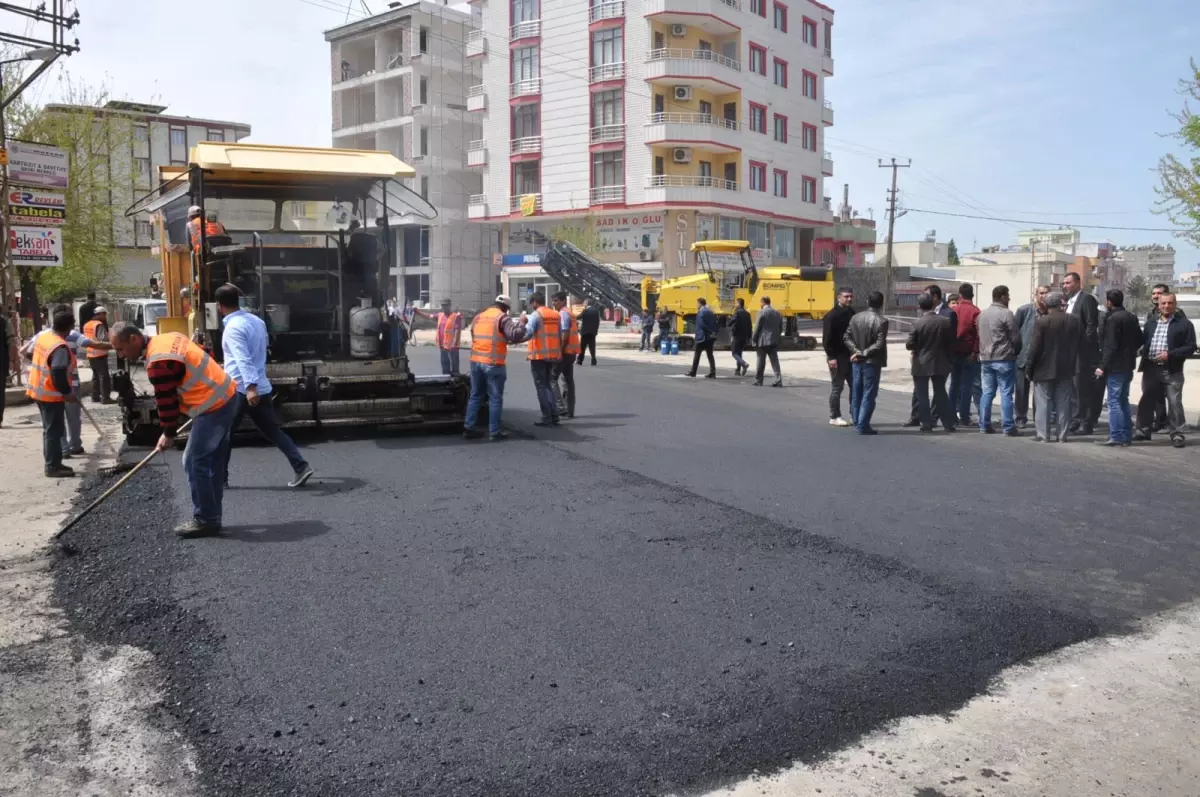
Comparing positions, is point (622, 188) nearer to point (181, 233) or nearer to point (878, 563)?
point (181, 233)

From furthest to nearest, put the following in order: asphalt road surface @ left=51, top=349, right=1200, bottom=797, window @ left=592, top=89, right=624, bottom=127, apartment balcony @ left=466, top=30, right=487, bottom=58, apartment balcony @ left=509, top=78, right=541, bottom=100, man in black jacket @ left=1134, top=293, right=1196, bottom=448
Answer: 1. apartment balcony @ left=466, top=30, right=487, bottom=58
2. apartment balcony @ left=509, top=78, right=541, bottom=100
3. window @ left=592, top=89, right=624, bottom=127
4. man in black jacket @ left=1134, top=293, right=1196, bottom=448
5. asphalt road surface @ left=51, top=349, right=1200, bottom=797

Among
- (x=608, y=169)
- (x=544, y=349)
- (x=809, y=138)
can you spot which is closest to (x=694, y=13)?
(x=608, y=169)

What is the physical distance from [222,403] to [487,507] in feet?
6.68

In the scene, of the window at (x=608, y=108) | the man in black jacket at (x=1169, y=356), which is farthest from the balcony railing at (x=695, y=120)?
the man in black jacket at (x=1169, y=356)

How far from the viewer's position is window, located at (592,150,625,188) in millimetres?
46188

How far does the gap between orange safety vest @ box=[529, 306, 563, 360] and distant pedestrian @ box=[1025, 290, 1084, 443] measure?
535 centimetres

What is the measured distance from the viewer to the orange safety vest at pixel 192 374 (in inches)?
256

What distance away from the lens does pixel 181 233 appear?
1028 centimetres

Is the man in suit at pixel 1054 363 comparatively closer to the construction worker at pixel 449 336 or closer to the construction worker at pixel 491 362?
the construction worker at pixel 491 362

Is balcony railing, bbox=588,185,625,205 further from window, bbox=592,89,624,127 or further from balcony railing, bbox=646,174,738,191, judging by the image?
window, bbox=592,89,624,127

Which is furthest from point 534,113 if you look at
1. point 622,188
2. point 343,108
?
point 343,108

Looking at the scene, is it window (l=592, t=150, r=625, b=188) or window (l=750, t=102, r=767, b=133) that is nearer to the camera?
window (l=592, t=150, r=625, b=188)

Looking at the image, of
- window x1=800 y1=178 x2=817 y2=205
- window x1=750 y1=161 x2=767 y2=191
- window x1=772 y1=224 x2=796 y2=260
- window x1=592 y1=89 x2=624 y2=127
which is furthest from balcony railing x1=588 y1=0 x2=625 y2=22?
window x1=800 y1=178 x2=817 y2=205

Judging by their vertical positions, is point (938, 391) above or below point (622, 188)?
below
